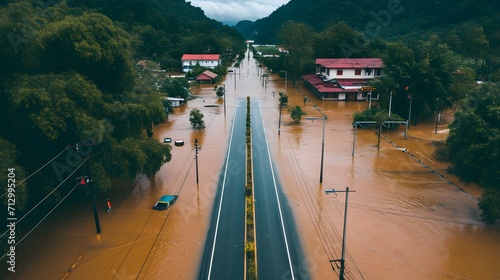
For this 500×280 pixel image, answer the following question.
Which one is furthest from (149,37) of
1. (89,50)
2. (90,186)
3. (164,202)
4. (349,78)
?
(90,186)

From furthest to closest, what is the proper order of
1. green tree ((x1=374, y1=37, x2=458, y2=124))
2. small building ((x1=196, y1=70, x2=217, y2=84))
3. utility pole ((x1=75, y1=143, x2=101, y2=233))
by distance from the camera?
1. small building ((x1=196, y1=70, x2=217, y2=84))
2. green tree ((x1=374, y1=37, x2=458, y2=124))
3. utility pole ((x1=75, y1=143, x2=101, y2=233))

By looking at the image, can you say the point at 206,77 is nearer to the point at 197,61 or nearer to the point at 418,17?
the point at 197,61

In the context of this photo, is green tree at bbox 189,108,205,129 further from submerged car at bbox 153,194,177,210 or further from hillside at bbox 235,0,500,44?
hillside at bbox 235,0,500,44

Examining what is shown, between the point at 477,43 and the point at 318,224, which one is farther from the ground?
the point at 477,43

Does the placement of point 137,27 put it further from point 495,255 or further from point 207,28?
point 495,255

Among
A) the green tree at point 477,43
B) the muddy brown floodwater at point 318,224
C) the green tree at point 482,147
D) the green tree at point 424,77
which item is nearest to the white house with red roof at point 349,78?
the green tree at point 424,77

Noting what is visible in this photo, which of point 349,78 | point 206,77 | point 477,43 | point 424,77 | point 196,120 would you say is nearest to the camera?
point 424,77

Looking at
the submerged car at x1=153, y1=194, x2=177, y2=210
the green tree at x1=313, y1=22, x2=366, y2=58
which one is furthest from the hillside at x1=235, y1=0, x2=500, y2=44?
the submerged car at x1=153, y1=194, x2=177, y2=210
